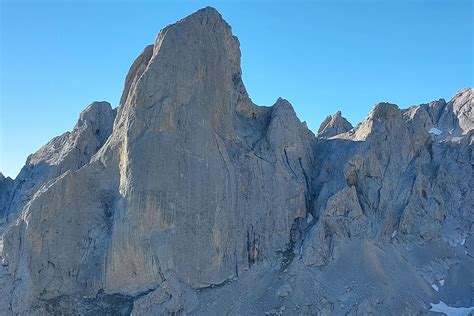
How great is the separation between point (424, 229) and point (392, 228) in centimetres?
328

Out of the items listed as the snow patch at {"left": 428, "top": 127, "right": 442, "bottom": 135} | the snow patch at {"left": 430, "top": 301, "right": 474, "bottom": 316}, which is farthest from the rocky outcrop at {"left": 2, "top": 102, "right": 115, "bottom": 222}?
the snow patch at {"left": 428, "top": 127, "right": 442, "bottom": 135}

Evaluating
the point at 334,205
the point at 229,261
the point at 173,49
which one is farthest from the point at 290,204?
the point at 173,49

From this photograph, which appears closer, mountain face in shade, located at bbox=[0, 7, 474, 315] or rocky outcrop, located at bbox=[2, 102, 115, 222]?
mountain face in shade, located at bbox=[0, 7, 474, 315]

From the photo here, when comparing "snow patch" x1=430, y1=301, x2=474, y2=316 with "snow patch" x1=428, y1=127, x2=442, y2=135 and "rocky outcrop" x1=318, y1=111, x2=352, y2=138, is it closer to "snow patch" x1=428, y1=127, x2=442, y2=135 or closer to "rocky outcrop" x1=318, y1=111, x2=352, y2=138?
"rocky outcrop" x1=318, y1=111, x2=352, y2=138

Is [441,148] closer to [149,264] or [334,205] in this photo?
[334,205]

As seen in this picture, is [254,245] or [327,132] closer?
[254,245]

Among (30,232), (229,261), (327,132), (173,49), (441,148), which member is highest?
(173,49)

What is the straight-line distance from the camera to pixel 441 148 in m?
61.4

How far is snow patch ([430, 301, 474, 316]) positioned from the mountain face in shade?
18.6 inches

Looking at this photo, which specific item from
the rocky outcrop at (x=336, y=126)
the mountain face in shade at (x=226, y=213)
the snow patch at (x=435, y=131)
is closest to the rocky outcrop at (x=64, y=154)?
the mountain face in shade at (x=226, y=213)

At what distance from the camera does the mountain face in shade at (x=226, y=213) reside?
146ft

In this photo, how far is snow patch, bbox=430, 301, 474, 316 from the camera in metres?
46.6

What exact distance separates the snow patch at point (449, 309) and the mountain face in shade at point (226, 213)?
47 cm

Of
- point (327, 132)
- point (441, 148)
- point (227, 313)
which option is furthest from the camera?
point (327, 132)
